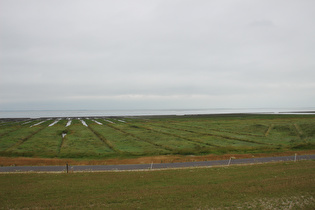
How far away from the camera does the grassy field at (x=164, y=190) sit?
13688 millimetres

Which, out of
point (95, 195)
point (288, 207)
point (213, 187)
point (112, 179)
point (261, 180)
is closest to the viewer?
point (288, 207)

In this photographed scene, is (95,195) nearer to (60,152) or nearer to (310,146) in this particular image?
(60,152)

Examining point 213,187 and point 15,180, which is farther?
point 15,180

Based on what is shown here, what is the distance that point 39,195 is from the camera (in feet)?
53.1

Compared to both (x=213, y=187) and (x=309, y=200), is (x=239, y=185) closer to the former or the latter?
(x=213, y=187)

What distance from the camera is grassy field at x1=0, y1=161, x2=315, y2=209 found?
44.9ft

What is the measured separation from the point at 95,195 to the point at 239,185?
10753 mm

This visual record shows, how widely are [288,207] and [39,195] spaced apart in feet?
52.8

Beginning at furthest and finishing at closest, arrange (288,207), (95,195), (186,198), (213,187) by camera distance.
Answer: (213,187)
(95,195)
(186,198)
(288,207)

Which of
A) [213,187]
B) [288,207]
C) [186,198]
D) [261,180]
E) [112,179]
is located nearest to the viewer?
[288,207]

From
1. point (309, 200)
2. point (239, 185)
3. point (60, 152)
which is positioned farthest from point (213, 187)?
point (60, 152)

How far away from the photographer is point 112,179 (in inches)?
826

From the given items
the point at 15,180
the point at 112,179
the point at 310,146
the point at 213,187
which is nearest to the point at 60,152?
the point at 15,180

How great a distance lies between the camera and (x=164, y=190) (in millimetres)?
16797
